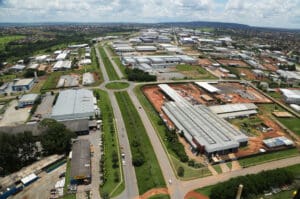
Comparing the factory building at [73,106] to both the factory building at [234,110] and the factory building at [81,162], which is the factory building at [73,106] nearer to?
the factory building at [81,162]

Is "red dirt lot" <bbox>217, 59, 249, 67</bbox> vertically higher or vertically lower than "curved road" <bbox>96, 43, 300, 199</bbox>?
higher

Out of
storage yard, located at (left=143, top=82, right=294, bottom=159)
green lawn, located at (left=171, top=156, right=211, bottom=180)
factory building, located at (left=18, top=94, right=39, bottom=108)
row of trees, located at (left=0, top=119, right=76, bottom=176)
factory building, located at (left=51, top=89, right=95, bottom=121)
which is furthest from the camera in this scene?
factory building, located at (left=18, top=94, right=39, bottom=108)

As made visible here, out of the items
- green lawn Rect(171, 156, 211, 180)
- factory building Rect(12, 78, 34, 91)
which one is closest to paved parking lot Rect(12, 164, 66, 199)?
green lawn Rect(171, 156, 211, 180)

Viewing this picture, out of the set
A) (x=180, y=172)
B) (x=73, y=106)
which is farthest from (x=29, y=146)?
(x=180, y=172)

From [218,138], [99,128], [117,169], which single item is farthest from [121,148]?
[218,138]

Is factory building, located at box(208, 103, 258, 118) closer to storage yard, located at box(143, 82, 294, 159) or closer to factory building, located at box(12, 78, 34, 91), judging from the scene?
storage yard, located at box(143, 82, 294, 159)

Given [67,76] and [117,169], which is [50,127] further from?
[67,76]
